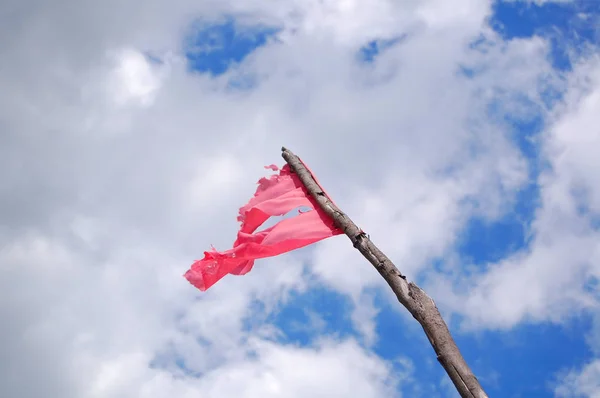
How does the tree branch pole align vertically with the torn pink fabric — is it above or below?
below

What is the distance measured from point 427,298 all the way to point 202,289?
10.7 ft

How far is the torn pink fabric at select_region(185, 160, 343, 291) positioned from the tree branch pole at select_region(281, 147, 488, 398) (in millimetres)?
270

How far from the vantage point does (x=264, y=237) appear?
854 centimetres

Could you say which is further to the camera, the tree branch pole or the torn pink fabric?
the torn pink fabric

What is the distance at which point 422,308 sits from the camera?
6.58 m

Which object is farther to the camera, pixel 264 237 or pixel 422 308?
pixel 264 237

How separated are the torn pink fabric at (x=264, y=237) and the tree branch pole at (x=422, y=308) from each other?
27 cm

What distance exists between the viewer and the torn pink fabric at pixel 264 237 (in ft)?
27.6

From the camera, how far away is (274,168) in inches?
389

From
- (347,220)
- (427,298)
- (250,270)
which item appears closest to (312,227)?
(347,220)

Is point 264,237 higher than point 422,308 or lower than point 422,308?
higher

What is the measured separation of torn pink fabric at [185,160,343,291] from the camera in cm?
841

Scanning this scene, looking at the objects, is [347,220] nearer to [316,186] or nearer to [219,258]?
[316,186]

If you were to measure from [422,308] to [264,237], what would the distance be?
271cm
